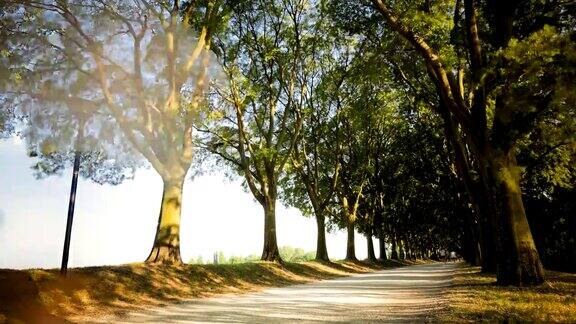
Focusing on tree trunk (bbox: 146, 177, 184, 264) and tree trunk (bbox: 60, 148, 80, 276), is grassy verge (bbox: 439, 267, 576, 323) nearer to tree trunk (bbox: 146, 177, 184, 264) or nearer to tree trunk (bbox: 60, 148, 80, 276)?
tree trunk (bbox: 60, 148, 80, 276)

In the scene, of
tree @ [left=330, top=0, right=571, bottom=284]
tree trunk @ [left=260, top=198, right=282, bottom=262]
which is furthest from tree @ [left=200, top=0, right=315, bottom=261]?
tree @ [left=330, top=0, right=571, bottom=284]

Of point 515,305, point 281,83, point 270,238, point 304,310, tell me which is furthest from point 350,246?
point 515,305

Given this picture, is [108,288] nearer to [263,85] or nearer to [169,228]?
[169,228]

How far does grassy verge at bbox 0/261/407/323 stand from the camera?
8898 mm

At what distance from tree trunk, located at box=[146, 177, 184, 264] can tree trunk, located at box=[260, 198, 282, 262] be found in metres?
8.00

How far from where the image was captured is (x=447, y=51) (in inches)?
587

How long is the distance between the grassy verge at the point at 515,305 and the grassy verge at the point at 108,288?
22.5 ft

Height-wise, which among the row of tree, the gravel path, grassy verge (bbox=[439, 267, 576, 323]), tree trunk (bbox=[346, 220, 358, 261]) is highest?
the row of tree

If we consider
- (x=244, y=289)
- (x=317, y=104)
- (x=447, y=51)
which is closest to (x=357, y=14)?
(x=447, y=51)

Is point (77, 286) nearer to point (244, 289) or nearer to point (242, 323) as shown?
point (242, 323)

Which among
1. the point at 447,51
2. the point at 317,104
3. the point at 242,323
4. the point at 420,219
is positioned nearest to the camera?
the point at 242,323

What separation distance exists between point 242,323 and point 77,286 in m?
5.21

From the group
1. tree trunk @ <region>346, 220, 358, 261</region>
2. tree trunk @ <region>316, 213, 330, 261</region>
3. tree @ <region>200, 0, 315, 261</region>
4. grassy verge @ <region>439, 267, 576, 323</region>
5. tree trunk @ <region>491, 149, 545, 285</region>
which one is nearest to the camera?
grassy verge @ <region>439, 267, 576, 323</region>

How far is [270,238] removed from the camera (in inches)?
956
